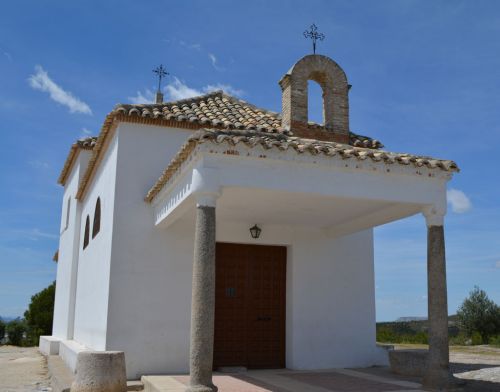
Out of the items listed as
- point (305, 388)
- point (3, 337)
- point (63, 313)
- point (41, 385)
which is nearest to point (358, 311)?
point (305, 388)

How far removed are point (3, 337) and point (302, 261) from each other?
20489mm

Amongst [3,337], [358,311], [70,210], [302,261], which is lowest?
[3,337]

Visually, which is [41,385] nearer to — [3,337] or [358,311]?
[358,311]

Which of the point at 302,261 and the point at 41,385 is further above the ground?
the point at 302,261

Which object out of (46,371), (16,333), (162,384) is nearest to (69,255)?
(46,371)

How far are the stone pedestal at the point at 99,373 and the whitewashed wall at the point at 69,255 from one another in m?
6.84

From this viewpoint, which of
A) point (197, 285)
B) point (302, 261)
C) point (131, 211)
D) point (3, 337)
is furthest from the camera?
point (3, 337)

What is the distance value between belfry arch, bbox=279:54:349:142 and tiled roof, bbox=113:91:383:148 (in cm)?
29

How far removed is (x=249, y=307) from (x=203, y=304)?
399 centimetres

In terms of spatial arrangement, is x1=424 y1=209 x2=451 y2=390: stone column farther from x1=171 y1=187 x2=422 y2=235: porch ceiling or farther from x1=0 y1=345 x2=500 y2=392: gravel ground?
x1=0 y1=345 x2=500 y2=392: gravel ground

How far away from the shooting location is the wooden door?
10195mm

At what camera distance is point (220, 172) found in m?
6.95

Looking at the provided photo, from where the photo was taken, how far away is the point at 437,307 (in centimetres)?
778

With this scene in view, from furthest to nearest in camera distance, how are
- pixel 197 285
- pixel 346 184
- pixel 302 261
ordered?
1. pixel 302 261
2. pixel 346 184
3. pixel 197 285
